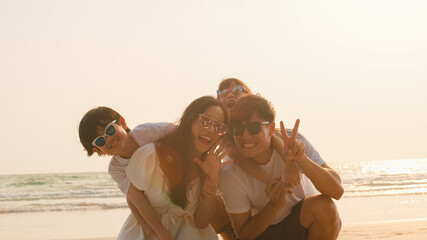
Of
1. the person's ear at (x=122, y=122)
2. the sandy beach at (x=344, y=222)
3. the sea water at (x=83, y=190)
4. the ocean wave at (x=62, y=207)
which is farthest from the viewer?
the sea water at (x=83, y=190)

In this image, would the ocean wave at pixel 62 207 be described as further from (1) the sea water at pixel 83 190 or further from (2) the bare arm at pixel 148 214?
(2) the bare arm at pixel 148 214

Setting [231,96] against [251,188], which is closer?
[251,188]

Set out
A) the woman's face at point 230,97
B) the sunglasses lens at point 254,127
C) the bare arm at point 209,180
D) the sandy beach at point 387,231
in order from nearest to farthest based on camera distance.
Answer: the bare arm at point 209,180
the sunglasses lens at point 254,127
the woman's face at point 230,97
the sandy beach at point 387,231

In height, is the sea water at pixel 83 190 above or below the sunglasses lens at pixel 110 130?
below

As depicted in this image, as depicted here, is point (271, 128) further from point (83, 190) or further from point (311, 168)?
point (83, 190)

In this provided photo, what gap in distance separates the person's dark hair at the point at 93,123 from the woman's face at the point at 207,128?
0.78 meters

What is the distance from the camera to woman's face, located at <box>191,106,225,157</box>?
439cm

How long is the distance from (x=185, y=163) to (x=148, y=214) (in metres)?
0.56

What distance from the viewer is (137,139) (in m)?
4.73

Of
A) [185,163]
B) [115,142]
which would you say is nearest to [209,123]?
[185,163]

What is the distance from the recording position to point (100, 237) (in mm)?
9555

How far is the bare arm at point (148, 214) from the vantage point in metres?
4.43

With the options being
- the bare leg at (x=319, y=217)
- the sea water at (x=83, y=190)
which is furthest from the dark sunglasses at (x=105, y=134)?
the sea water at (x=83, y=190)

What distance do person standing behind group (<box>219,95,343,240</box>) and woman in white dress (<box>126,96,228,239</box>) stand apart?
0.22 meters
